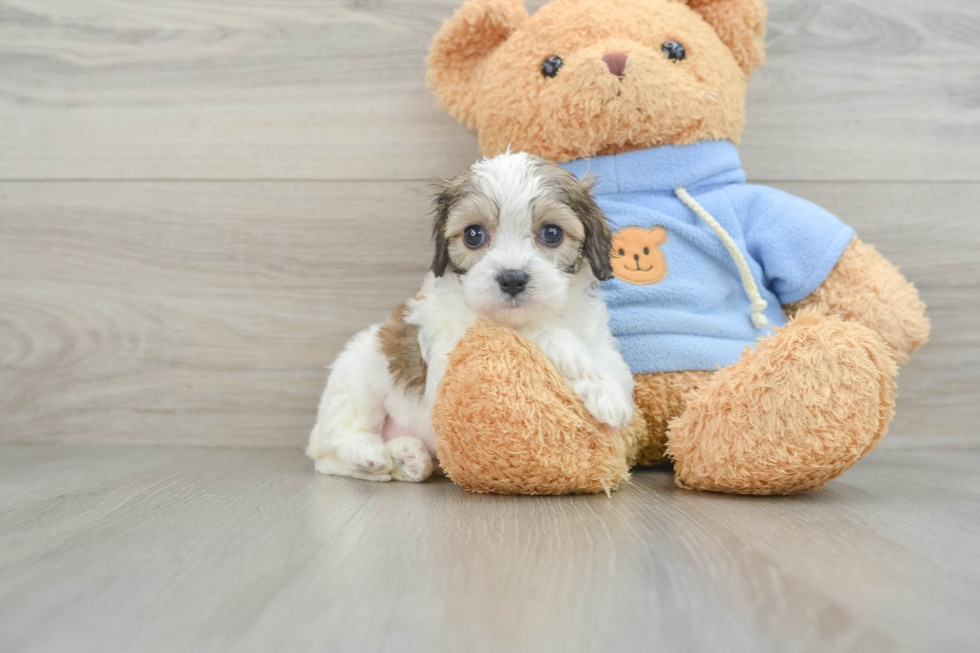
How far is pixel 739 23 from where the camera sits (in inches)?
63.0

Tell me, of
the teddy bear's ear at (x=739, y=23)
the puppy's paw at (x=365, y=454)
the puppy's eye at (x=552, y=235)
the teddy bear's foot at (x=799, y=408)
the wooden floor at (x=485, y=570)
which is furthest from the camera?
the teddy bear's ear at (x=739, y=23)

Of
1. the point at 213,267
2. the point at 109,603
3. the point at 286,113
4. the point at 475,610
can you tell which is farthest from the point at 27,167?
the point at 475,610

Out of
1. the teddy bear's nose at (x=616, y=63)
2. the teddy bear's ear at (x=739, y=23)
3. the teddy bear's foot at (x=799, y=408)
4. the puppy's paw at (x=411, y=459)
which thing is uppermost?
the teddy bear's ear at (x=739, y=23)

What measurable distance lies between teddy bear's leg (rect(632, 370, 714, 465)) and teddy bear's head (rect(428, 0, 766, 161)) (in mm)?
508

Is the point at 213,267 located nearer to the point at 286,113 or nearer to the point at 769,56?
the point at 286,113

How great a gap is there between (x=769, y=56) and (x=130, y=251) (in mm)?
1827

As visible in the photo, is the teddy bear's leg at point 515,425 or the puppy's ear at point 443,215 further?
the puppy's ear at point 443,215

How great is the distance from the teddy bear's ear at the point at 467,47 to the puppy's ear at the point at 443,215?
41 centimetres

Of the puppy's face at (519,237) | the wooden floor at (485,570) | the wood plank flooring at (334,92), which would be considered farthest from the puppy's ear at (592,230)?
the wood plank flooring at (334,92)

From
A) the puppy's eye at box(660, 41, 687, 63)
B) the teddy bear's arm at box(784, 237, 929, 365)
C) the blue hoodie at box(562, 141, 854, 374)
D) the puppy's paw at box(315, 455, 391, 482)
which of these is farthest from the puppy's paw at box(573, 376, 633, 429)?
the puppy's eye at box(660, 41, 687, 63)

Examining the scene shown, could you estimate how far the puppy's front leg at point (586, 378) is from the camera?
3.97 ft

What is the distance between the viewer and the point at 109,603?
771mm

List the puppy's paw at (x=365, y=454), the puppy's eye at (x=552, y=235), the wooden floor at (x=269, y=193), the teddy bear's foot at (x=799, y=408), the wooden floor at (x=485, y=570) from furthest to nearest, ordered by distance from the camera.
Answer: the wooden floor at (x=269, y=193) → the puppy's paw at (x=365, y=454) → the puppy's eye at (x=552, y=235) → the teddy bear's foot at (x=799, y=408) → the wooden floor at (x=485, y=570)

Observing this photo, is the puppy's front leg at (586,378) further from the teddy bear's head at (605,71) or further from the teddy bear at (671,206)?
the teddy bear's head at (605,71)
